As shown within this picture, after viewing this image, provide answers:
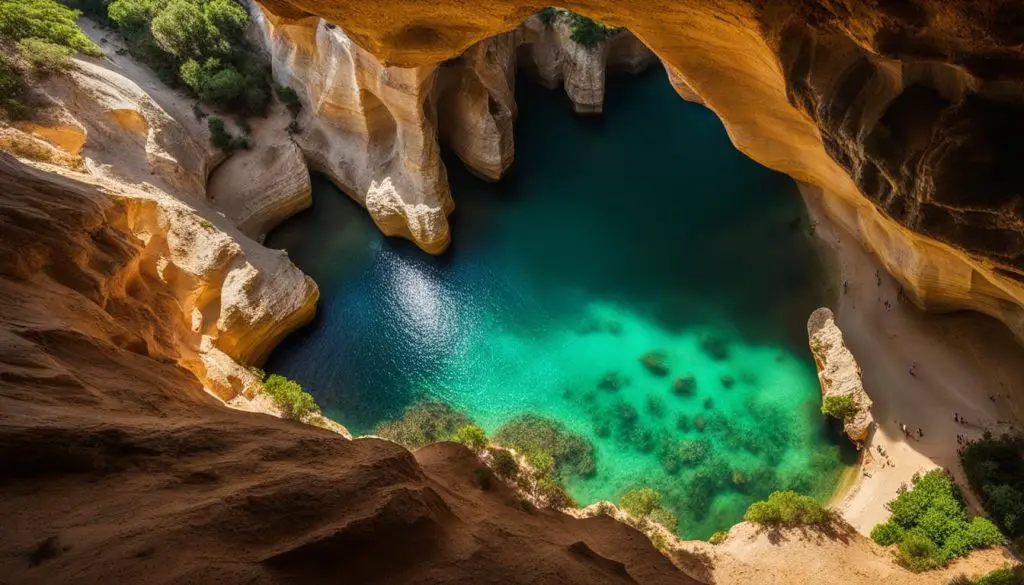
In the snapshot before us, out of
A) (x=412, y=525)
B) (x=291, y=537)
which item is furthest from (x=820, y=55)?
(x=291, y=537)

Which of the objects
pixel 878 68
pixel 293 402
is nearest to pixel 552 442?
pixel 293 402

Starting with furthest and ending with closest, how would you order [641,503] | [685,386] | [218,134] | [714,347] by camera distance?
1. [218,134]
2. [714,347]
3. [685,386]
4. [641,503]

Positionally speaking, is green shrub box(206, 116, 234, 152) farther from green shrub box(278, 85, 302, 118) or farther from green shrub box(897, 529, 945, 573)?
green shrub box(897, 529, 945, 573)

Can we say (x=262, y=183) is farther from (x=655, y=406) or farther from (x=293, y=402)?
(x=655, y=406)

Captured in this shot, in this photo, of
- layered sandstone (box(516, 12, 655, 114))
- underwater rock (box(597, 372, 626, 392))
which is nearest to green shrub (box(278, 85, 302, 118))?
layered sandstone (box(516, 12, 655, 114))

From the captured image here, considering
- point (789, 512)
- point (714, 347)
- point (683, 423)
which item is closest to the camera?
point (789, 512)

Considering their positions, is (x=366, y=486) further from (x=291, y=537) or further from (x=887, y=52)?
(x=887, y=52)
